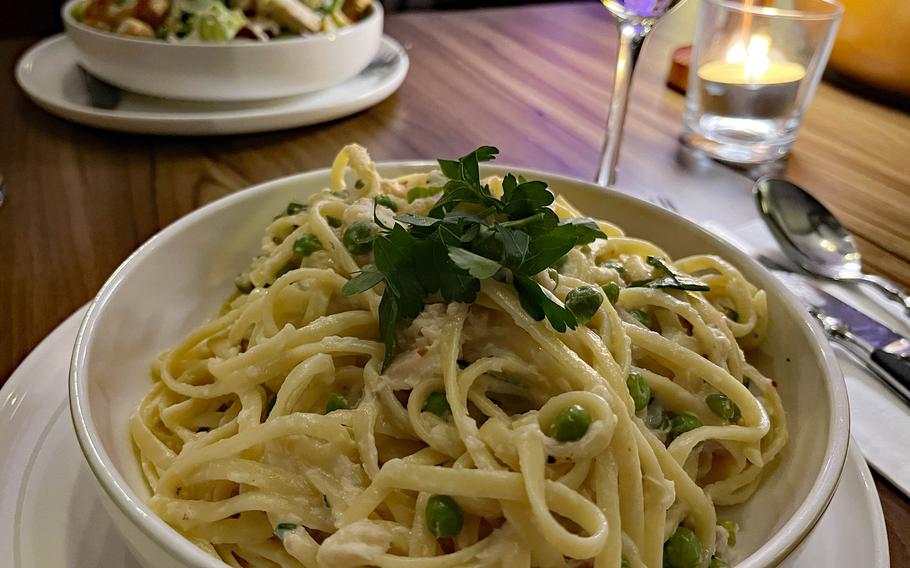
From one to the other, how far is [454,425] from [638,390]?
361 mm

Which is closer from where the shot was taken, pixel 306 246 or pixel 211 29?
pixel 306 246

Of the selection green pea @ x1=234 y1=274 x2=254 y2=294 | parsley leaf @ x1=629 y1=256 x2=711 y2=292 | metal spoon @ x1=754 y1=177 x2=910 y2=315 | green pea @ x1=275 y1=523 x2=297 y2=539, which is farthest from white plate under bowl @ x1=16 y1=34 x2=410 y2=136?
green pea @ x1=275 y1=523 x2=297 y2=539

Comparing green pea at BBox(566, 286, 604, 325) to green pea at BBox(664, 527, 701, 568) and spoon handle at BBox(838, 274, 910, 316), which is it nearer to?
green pea at BBox(664, 527, 701, 568)

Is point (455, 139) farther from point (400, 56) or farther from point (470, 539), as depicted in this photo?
point (470, 539)

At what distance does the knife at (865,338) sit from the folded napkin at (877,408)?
0.07ft

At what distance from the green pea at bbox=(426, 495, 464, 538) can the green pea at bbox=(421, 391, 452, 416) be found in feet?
0.55

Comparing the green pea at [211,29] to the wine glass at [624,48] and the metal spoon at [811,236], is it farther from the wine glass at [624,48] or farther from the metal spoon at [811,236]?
the metal spoon at [811,236]

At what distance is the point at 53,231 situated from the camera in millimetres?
2334

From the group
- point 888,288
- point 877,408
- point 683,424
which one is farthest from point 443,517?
point 888,288

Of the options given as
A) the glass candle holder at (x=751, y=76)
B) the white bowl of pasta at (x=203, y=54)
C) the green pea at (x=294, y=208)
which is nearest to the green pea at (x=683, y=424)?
the green pea at (x=294, y=208)

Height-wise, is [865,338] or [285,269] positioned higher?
[285,269]

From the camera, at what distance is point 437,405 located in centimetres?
132

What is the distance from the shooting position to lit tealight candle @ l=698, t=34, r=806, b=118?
3084 millimetres

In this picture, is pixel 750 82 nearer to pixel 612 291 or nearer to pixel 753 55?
pixel 753 55
